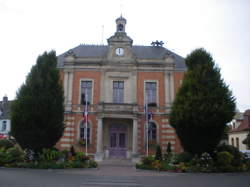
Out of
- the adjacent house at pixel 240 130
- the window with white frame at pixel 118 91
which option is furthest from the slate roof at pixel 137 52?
the adjacent house at pixel 240 130

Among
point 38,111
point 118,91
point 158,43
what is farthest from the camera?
point 158,43

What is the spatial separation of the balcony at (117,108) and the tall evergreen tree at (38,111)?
199 inches

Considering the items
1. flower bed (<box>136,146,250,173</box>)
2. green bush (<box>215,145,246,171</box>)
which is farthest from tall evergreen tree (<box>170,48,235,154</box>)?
green bush (<box>215,145,246,171</box>)

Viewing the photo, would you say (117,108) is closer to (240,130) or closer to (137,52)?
(137,52)

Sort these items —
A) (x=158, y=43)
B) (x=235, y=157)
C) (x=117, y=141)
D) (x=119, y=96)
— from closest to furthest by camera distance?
(x=235, y=157) → (x=117, y=141) → (x=119, y=96) → (x=158, y=43)

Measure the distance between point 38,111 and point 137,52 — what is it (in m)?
12.8

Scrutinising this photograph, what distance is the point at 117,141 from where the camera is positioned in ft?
68.2

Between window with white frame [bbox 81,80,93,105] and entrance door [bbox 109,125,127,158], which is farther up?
window with white frame [bbox 81,80,93,105]

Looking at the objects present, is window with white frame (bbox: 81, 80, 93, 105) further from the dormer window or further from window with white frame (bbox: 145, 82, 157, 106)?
the dormer window

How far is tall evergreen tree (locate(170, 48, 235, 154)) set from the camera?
13586mm

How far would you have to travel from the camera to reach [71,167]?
546 inches

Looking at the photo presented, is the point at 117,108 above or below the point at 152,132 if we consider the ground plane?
above

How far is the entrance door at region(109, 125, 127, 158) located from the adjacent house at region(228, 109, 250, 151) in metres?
16.5

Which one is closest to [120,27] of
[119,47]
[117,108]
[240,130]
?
[119,47]
